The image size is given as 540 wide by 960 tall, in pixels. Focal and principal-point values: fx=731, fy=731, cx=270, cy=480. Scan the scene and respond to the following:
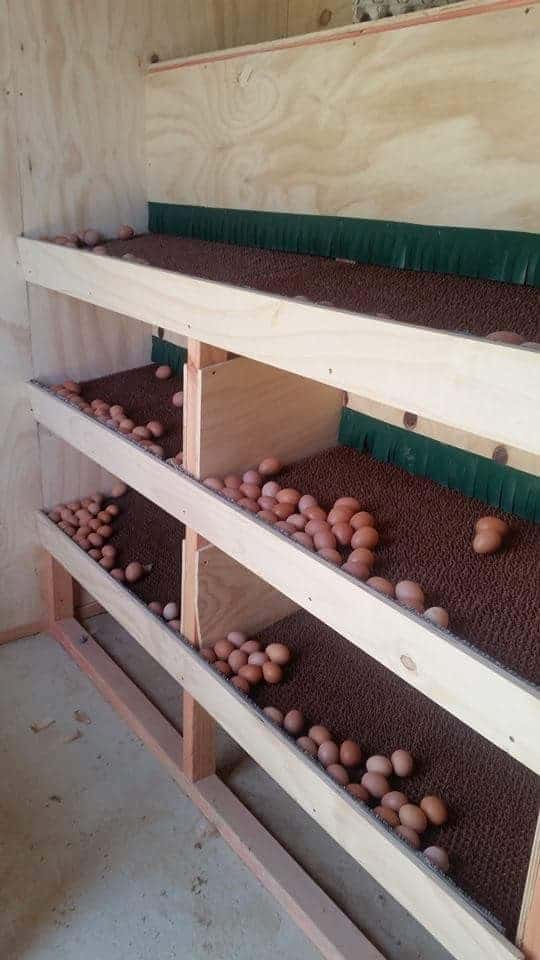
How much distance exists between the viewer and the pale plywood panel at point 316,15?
1.59 metres

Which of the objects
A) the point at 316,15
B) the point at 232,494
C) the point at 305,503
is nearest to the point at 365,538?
the point at 305,503

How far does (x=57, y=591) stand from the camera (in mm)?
1837

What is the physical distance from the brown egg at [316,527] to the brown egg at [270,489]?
10 cm

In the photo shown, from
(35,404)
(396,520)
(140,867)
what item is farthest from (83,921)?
(35,404)

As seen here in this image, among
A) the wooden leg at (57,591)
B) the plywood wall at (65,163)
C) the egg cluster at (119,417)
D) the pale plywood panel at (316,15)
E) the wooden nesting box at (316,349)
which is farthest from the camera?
the wooden leg at (57,591)

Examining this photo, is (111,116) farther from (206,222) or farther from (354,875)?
(354,875)

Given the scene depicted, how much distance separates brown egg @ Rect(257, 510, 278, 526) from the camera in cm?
104

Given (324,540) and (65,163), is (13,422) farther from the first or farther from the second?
(324,540)

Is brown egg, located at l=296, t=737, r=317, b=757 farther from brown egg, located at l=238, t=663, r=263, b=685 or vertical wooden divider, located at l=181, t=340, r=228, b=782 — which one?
vertical wooden divider, located at l=181, t=340, r=228, b=782

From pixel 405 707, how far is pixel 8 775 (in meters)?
0.80

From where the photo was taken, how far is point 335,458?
1.30 meters

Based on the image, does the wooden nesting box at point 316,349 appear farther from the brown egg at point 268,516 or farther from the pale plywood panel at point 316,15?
the pale plywood panel at point 316,15

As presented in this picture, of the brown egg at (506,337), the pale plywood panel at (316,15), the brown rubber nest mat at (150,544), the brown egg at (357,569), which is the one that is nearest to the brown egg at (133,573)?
the brown rubber nest mat at (150,544)

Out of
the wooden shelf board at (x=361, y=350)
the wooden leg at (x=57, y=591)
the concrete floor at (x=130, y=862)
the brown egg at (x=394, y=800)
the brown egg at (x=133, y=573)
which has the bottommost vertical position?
the concrete floor at (x=130, y=862)
